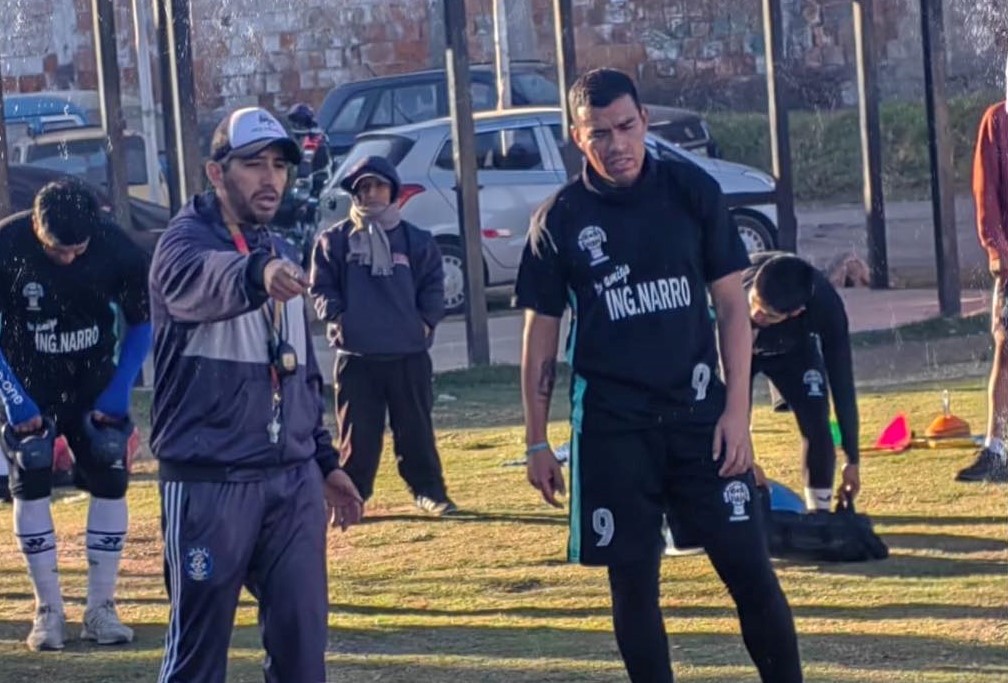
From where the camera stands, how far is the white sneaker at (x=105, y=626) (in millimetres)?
7398

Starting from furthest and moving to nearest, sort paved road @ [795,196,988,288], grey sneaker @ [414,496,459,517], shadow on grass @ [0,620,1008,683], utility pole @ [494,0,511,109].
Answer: utility pole @ [494,0,511,109] < paved road @ [795,196,988,288] < grey sneaker @ [414,496,459,517] < shadow on grass @ [0,620,1008,683]

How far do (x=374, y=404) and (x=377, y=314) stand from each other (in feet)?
1.44

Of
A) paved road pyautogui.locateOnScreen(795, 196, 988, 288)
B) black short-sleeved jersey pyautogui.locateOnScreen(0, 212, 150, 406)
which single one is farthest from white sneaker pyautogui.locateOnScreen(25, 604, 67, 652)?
paved road pyautogui.locateOnScreen(795, 196, 988, 288)

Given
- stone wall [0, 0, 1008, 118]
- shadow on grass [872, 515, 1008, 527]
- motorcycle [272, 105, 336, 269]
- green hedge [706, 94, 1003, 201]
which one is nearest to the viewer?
shadow on grass [872, 515, 1008, 527]

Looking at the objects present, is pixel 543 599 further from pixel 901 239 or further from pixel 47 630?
pixel 901 239

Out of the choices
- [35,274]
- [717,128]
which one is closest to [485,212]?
[717,128]

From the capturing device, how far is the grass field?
22.3 feet

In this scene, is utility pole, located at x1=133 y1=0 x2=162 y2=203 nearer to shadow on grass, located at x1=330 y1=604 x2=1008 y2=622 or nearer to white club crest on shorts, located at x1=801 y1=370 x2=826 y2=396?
white club crest on shorts, located at x1=801 y1=370 x2=826 y2=396

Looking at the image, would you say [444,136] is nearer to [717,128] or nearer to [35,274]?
[717,128]

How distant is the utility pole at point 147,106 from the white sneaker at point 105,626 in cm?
1149

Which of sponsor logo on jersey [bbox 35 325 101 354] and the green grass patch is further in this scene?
the green grass patch

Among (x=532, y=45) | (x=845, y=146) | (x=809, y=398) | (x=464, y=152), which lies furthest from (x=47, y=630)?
(x=845, y=146)

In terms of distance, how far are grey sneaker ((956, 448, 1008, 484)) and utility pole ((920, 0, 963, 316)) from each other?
5.57 meters

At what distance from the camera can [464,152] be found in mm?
13891
